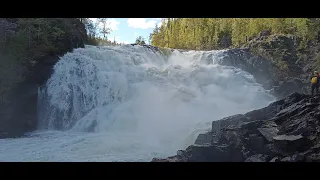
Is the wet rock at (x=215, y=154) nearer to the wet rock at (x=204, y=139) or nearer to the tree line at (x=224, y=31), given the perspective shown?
the wet rock at (x=204, y=139)

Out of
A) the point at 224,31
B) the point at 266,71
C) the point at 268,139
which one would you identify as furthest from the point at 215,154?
the point at 224,31

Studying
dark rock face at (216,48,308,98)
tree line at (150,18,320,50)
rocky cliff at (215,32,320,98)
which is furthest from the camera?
tree line at (150,18,320,50)

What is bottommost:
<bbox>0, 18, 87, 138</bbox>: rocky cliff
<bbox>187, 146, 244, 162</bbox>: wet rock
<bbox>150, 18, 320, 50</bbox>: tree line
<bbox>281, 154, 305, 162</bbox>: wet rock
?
<bbox>187, 146, 244, 162</bbox>: wet rock

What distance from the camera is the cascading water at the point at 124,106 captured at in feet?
39.7

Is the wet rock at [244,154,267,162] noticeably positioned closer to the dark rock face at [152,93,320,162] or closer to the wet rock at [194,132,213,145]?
the dark rock face at [152,93,320,162]

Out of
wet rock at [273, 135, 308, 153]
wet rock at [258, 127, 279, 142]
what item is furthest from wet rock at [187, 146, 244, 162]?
wet rock at [273, 135, 308, 153]

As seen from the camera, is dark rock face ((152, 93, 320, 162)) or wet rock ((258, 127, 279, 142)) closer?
dark rock face ((152, 93, 320, 162))

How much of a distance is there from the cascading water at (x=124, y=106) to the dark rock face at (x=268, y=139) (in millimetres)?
1861

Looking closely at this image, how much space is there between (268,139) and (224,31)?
37938 millimetres

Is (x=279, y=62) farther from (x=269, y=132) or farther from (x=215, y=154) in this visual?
(x=215, y=154)

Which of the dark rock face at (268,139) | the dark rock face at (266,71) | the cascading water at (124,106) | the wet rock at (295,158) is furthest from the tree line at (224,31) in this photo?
the wet rock at (295,158)

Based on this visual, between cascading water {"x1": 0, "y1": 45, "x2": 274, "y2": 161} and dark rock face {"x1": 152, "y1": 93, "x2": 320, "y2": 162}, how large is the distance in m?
1.86

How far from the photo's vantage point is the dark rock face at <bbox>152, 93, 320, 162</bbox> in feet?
29.8
